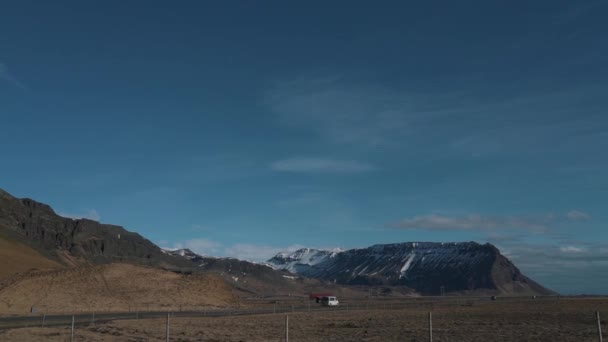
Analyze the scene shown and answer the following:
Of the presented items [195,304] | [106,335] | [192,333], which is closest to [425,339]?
[192,333]

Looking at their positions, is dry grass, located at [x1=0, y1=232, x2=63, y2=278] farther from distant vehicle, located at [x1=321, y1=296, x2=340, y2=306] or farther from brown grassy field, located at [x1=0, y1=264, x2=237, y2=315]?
distant vehicle, located at [x1=321, y1=296, x2=340, y2=306]

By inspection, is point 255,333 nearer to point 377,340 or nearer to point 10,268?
point 377,340

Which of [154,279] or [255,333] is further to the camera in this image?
[154,279]

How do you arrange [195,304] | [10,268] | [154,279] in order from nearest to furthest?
[195,304] < [154,279] < [10,268]

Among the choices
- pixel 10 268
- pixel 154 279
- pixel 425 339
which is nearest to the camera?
pixel 425 339

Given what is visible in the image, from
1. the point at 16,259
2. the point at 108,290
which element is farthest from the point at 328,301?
the point at 16,259

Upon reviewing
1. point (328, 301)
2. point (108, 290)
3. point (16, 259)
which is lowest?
point (328, 301)

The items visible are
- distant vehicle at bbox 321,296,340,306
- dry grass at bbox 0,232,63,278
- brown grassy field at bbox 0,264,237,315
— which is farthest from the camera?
dry grass at bbox 0,232,63,278

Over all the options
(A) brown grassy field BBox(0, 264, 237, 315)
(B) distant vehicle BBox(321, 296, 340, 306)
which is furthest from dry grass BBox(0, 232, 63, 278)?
(B) distant vehicle BBox(321, 296, 340, 306)

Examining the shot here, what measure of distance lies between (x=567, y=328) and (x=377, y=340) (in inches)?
674

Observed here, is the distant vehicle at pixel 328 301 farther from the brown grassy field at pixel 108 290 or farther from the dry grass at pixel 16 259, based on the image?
the dry grass at pixel 16 259

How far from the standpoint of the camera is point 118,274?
115 m

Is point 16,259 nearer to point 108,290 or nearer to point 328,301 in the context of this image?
point 108,290

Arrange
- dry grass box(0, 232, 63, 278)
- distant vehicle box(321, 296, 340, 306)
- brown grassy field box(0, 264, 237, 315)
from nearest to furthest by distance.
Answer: brown grassy field box(0, 264, 237, 315), distant vehicle box(321, 296, 340, 306), dry grass box(0, 232, 63, 278)
